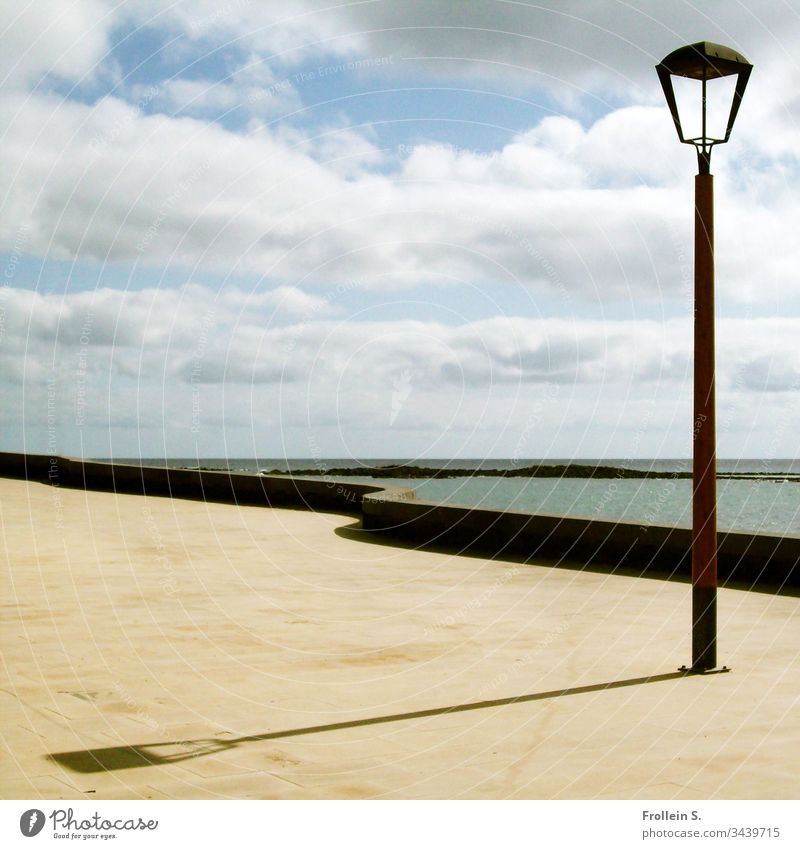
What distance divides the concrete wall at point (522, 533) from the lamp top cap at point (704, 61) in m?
5.70

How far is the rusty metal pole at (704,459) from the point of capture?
790cm

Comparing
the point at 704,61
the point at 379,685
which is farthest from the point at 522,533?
the point at 704,61

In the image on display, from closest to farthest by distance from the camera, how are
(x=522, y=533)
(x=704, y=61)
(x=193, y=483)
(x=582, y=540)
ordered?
(x=704, y=61) < (x=582, y=540) < (x=522, y=533) < (x=193, y=483)

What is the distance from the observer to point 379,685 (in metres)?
7.43

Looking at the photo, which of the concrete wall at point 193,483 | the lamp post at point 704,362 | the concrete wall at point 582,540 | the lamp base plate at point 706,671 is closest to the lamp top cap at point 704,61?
the lamp post at point 704,362

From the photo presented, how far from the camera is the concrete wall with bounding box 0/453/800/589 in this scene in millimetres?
12031

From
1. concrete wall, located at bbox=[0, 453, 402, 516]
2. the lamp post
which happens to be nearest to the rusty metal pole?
the lamp post

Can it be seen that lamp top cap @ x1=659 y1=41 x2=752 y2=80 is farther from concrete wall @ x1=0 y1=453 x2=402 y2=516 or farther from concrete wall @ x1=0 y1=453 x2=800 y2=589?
concrete wall @ x1=0 y1=453 x2=402 y2=516

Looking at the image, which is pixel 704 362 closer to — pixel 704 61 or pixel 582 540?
pixel 704 61

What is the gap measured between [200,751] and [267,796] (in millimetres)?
817

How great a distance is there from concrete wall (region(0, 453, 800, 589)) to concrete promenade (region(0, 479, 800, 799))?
70 cm

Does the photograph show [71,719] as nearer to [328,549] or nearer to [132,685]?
[132,685]

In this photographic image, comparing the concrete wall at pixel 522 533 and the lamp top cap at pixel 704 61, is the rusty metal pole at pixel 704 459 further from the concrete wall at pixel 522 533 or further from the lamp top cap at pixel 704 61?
the concrete wall at pixel 522 533

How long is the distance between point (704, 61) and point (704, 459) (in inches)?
113
